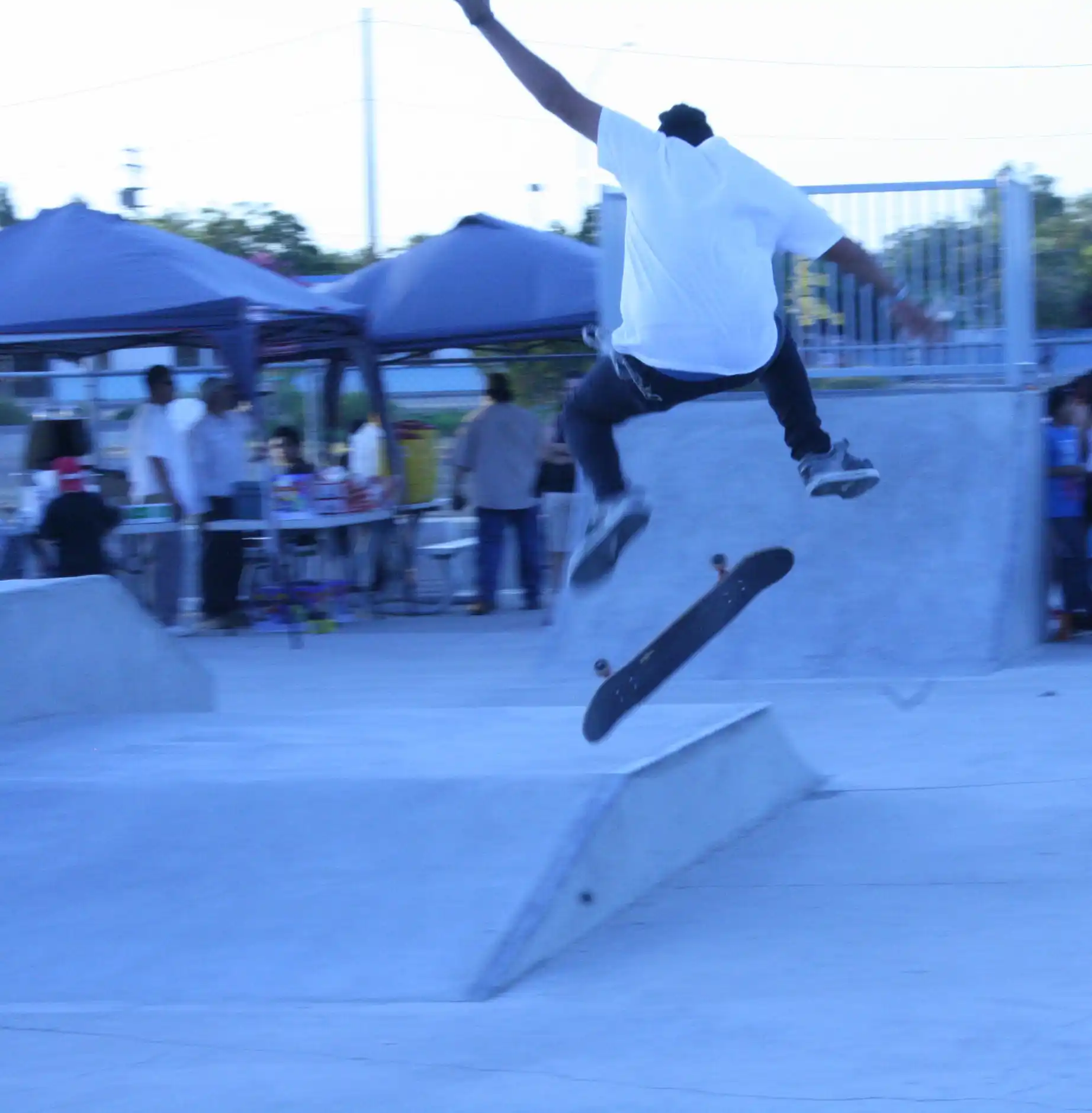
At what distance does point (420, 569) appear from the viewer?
14.4m

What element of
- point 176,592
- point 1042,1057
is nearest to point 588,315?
point 176,592

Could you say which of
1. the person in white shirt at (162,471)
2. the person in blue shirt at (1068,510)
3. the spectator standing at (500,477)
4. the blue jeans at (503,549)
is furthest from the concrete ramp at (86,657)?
the person in blue shirt at (1068,510)

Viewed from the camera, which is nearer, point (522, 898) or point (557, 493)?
point (522, 898)

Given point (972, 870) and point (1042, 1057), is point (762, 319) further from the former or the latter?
point (1042, 1057)

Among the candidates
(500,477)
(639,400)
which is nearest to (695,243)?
(639,400)

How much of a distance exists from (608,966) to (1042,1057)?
1238 millimetres

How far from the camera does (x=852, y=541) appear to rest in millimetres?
9859

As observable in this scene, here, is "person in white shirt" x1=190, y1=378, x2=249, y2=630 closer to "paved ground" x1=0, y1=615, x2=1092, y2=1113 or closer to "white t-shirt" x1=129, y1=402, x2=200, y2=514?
"white t-shirt" x1=129, y1=402, x2=200, y2=514

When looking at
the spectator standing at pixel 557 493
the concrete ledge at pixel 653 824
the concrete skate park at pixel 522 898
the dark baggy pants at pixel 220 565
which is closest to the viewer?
the concrete skate park at pixel 522 898

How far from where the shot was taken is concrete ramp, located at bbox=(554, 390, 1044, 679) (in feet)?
30.9

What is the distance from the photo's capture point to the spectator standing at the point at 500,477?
12492mm

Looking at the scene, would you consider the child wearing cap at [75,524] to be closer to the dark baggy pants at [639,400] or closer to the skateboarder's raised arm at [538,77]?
the dark baggy pants at [639,400]

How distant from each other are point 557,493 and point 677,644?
7409 millimetres

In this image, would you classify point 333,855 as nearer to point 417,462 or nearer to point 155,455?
point 155,455
